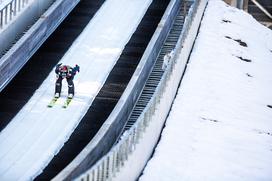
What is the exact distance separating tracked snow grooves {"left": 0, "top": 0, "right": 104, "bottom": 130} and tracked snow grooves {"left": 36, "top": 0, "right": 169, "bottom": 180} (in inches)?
68.4

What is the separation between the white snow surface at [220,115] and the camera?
21078 millimetres

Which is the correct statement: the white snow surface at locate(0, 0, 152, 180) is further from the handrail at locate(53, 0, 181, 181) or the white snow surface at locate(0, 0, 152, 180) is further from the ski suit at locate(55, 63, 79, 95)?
the handrail at locate(53, 0, 181, 181)

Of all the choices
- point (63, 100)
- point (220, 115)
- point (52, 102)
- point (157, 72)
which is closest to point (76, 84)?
point (63, 100)

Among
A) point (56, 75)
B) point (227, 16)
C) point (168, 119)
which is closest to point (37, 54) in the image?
point (56, 75)

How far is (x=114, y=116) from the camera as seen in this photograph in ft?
63.6

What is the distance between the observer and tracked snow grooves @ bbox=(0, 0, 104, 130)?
21.5 m

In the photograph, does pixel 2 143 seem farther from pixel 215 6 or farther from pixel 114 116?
pixel 215 6

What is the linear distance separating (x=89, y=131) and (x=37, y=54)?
4851 mm

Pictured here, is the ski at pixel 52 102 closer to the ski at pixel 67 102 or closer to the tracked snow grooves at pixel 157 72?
the ski at pixel 67 102

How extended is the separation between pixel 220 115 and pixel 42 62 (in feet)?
18.0

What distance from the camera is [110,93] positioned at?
73.3 ft

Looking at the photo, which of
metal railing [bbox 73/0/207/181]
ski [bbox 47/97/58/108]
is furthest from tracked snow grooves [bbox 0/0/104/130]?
metal railing [bbox 73/0/207/181]

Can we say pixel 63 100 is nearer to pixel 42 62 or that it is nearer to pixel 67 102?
pixel 67 102

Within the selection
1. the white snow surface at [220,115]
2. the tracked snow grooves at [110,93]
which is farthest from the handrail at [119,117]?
the white snow surface at [220,115]
